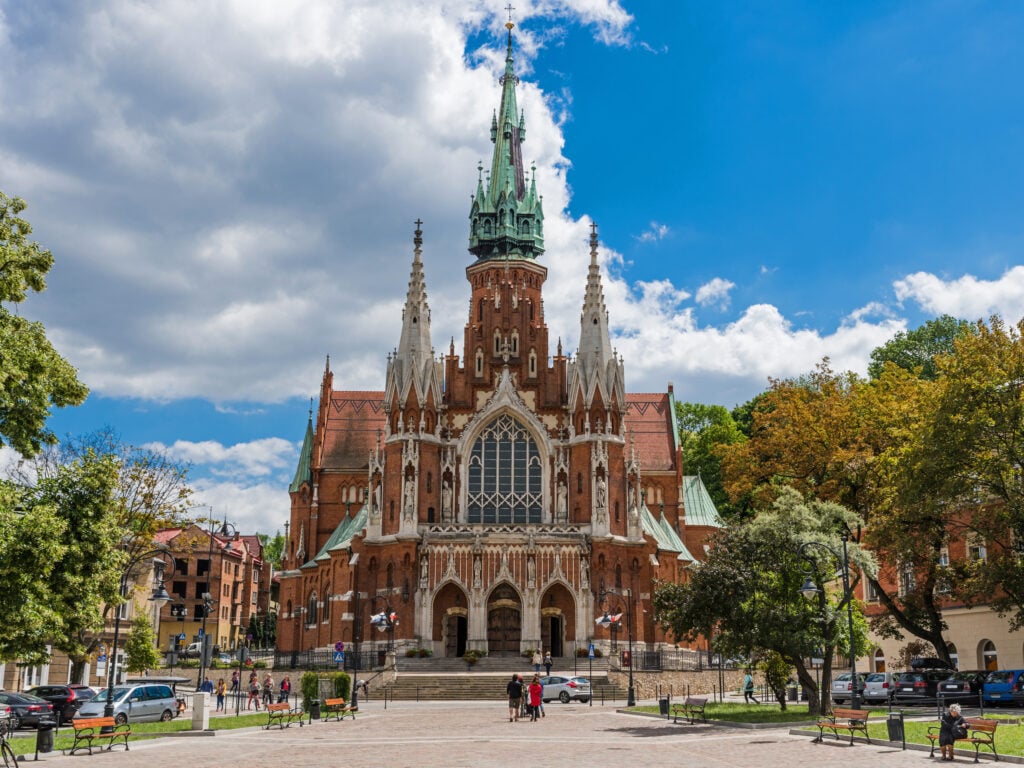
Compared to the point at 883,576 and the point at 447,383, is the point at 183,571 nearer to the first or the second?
the point at 447,383

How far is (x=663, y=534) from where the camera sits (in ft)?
223

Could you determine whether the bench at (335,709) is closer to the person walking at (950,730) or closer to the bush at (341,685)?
the bush at (341,685)

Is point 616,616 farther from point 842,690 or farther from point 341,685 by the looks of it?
point 341,685

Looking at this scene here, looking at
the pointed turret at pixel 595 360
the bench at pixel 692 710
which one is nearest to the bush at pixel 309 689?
the bench at pixel 692 710

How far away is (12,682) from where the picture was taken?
53.6m

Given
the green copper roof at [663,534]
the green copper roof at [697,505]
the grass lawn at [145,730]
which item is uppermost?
the green copper roof at [697,505]

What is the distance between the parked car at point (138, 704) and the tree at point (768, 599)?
18.0 m

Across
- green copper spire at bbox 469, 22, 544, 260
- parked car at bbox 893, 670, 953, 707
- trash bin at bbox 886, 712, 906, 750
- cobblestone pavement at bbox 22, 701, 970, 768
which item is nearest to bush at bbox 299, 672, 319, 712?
cobblestone pavement at bbox 22, 701, 970, 768

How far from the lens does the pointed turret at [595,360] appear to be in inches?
2486

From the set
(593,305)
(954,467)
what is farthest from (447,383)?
(954,467)

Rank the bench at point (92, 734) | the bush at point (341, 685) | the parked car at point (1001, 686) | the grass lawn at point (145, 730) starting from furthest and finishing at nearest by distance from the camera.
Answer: the bush at point (341, 685)
the parked car at point (1001, 686)
the grass lawn at point (145, 730)
the bench at point (92, 734)

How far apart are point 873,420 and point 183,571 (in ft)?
216

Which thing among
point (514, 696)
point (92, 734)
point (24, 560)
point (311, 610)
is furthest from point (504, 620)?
point (24, 560)

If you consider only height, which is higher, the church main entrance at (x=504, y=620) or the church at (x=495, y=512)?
the church at (x=495, y=512)
